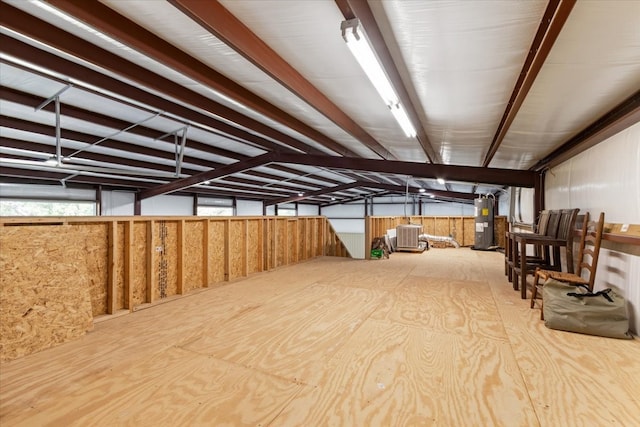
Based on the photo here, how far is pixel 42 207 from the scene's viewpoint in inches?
307

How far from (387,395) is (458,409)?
1.30ft

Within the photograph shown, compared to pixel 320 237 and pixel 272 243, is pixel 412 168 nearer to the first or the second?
pixel 320 237

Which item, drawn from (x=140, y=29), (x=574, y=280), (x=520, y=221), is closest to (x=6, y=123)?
(x=140, y=29)

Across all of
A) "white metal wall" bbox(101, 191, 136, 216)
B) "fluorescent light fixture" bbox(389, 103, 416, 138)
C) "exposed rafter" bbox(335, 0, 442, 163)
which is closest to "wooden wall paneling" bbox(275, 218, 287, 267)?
"fluorescent light fixture" bbox(389, 103, 416, 138)

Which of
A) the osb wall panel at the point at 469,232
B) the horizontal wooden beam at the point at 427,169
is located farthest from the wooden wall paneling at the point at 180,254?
the osb wall panel at the point at 469,232

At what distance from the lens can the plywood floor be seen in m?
1.59

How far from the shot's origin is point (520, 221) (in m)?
7.33

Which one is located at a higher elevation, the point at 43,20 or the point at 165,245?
the point at 43,20

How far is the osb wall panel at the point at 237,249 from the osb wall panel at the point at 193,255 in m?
0.56

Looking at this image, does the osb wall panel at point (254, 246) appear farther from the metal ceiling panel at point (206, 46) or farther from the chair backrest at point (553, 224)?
the chair backrest at point (553, 224)

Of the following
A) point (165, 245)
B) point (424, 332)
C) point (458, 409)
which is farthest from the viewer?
point (165, 245)

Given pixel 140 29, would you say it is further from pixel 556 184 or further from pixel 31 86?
pixel 556 184

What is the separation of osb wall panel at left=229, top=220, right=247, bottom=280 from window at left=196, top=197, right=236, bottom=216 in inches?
278

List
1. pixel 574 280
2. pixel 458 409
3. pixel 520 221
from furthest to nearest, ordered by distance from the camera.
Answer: pixel 520 221, pixel 574 280, pixel 458 409
